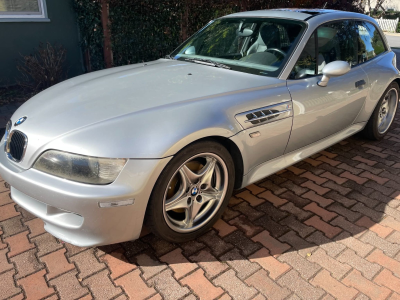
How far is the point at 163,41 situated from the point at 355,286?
6.08 m

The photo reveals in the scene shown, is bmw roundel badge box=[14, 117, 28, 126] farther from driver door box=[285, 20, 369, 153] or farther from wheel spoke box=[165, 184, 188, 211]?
driver door box=[285, 20, 369, 153]

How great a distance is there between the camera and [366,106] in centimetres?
385

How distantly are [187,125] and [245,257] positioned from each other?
1019mm

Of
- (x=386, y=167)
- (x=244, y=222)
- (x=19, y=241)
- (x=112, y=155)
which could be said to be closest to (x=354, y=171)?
(x=386, y=167)

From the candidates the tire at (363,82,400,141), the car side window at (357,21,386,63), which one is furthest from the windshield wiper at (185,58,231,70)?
the tire at (363,82,400,141)

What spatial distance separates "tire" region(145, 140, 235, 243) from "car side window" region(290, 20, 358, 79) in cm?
111

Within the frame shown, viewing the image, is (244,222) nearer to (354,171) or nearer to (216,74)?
(216,74)

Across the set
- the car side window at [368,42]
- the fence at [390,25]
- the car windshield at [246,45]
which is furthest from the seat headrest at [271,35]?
the fence at [390,25]

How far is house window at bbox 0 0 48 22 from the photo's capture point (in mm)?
6039

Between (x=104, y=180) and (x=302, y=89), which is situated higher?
(x=302, y=89)

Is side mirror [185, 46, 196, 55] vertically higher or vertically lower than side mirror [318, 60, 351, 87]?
higher

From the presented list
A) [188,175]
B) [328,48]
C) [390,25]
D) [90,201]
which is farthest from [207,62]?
[390,25]

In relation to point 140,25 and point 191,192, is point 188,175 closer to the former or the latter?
point 191,192

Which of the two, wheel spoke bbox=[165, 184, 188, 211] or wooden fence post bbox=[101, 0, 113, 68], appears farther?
wooden fence post bbox=[101, 0, 113, 68]
